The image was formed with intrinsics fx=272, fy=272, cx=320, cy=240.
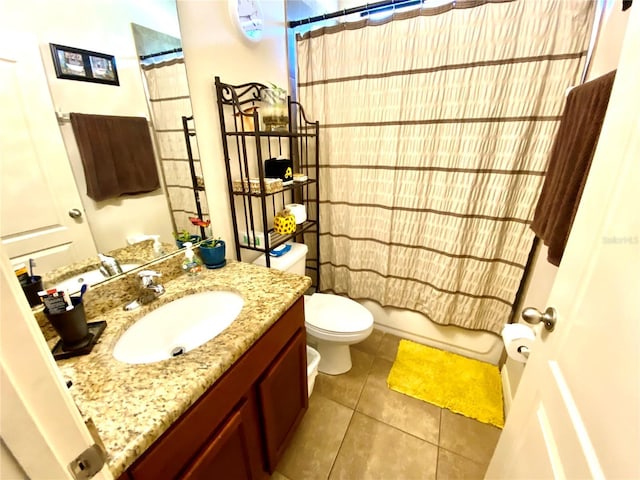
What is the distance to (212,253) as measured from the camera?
126 centimetres

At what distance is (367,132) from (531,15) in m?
0.87

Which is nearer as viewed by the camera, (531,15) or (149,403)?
(149,403)

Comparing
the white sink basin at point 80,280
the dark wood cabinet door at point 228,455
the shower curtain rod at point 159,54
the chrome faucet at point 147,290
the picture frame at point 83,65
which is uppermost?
the shower curtain rod at point 159,54

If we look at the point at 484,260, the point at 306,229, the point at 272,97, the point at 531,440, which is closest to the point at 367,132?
the point at 272,97

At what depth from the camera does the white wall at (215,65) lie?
3.81 feet

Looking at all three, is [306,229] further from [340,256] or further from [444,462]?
[444,462]

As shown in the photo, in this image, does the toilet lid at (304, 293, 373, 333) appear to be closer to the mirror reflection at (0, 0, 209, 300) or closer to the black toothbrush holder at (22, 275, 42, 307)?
the mirror reflection at (0, 0, 209, 300)

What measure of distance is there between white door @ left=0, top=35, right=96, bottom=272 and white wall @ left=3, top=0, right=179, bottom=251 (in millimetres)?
30

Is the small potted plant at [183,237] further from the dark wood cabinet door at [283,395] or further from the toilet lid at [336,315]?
the toilet lid at [336,315]

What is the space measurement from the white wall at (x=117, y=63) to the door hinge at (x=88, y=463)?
0.77 metres

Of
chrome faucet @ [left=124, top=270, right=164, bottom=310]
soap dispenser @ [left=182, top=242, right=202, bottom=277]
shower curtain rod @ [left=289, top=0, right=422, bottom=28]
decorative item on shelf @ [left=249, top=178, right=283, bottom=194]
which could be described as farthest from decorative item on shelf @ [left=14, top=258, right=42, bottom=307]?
shower curtain rod @ [left=289, top=0, right=422, bottom=28]

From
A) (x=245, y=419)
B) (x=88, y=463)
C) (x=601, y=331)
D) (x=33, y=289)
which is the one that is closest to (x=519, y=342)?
(x=601, y=331)

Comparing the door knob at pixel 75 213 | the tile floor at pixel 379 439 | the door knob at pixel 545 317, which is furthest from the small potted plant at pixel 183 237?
the door knob at pixel 545 317

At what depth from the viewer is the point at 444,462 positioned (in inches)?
51.1
